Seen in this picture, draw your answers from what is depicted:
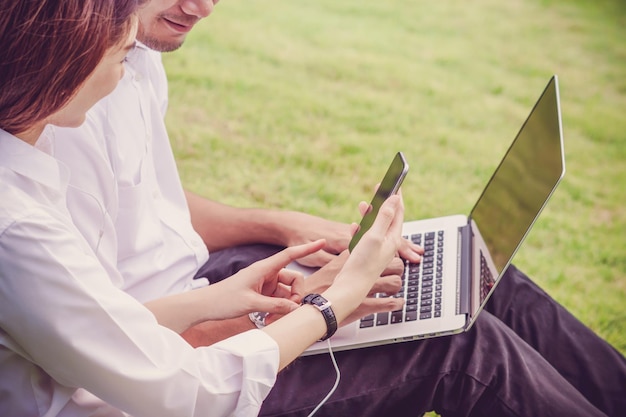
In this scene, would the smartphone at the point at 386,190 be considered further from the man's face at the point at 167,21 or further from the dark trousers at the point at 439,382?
the man's face at the point at 167,21

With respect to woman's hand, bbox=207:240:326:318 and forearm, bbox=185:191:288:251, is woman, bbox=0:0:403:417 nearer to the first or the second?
woman's hand, bbox=207:240:326:318

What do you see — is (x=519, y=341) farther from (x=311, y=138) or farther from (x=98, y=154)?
(x=311, y=138)

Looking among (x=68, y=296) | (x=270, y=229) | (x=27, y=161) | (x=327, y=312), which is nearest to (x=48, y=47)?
(x=27, y=161)

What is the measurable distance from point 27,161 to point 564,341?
131 centimetres

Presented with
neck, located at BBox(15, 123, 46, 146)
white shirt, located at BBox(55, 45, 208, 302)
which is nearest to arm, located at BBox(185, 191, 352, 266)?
white shirt, located at BBox(55, 45, 208, 302)

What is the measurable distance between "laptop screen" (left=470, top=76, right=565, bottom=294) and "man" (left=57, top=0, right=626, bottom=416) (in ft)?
0.49

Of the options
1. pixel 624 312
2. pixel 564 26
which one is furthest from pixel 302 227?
pixel 564 26

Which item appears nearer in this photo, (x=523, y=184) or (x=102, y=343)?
(x=102, y=343)

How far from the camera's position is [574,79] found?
4520mm

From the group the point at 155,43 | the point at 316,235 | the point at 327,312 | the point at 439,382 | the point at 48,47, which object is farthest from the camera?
A: the point at 316,235

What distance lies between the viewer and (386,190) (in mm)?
1664

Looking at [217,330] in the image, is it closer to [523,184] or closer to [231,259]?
[231,259]

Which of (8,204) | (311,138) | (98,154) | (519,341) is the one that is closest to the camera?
(8,204)

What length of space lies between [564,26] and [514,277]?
3791 millimetres
